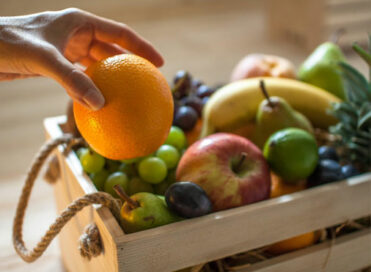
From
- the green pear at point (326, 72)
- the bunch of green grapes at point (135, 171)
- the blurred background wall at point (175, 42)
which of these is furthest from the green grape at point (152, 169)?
the blurred background wall at point (175, 42)

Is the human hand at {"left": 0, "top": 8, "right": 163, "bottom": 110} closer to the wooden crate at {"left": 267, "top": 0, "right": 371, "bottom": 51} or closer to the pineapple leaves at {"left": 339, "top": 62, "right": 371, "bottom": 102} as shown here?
the pineapple leaves at {"left": 339, "top": 62, "right": 371, "bottom": 102}

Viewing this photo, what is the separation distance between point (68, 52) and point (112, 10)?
8.51ft

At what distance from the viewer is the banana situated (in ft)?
3.04

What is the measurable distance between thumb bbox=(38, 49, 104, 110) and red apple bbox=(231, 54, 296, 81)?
1.83ft

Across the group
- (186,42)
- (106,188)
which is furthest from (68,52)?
(186,42)

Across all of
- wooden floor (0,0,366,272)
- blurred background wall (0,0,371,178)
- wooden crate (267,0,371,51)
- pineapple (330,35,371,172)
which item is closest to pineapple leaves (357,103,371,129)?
pineapple (330,35,371,172)

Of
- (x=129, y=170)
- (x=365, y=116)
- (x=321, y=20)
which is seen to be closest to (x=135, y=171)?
(x=129, y=170)

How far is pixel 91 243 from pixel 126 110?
7.8 inches

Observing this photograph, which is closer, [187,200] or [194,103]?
[187,200]

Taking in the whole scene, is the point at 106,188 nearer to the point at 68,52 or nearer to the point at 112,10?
the point at 68,52

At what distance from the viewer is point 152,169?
749mm

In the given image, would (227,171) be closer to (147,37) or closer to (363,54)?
(363,54)

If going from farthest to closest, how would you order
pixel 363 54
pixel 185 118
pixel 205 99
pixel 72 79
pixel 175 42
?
pixel 175 42 < pixel 205 99 < pixel 185 118 < pixel 363 54 < pixel 72 79

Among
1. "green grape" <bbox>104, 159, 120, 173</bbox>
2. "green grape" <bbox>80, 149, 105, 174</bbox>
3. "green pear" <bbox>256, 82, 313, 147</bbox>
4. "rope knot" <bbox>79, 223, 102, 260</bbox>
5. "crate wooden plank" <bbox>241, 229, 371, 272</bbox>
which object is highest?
"green pear" <bbox>256, 82, 313, 147</bbox>
